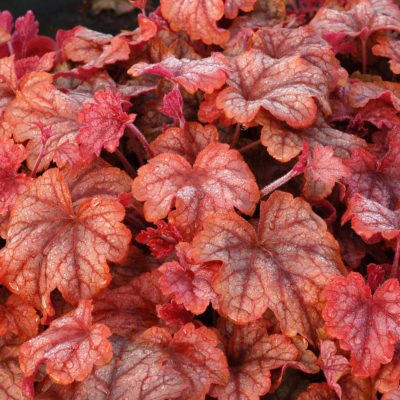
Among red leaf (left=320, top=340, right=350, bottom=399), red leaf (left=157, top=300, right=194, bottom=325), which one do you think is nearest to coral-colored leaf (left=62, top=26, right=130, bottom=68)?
red leaf (left=157, top=300, right=194, bottom=325)

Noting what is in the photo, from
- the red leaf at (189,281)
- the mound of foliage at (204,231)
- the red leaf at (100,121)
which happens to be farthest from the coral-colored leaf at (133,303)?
the red leaf at (100,121)

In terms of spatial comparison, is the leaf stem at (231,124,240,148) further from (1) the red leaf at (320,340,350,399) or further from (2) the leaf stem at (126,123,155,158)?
(1) the red leaf at (320,340,350,399)

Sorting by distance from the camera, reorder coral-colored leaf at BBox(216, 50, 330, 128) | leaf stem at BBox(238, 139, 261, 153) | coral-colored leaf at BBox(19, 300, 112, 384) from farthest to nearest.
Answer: leaf stem at BBox(238, 139, 261, 153)
coral-colored leaf at BBox(216, 50, 330, 128)
coral-colored leaf at BBox(19, 300, 112, 384)

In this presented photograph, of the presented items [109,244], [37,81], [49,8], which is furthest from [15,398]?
[49,8]

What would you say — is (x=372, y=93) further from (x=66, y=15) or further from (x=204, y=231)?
(x=66, y=15)

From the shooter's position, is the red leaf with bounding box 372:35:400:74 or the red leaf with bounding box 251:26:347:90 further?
the red leaf with bounding box 372:35:400:74

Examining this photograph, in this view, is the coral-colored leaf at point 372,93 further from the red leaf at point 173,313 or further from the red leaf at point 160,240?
the red leaf at point 173,313

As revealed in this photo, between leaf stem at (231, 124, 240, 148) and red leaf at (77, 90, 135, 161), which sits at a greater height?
red leaf at (77, 90, 135, 161)
